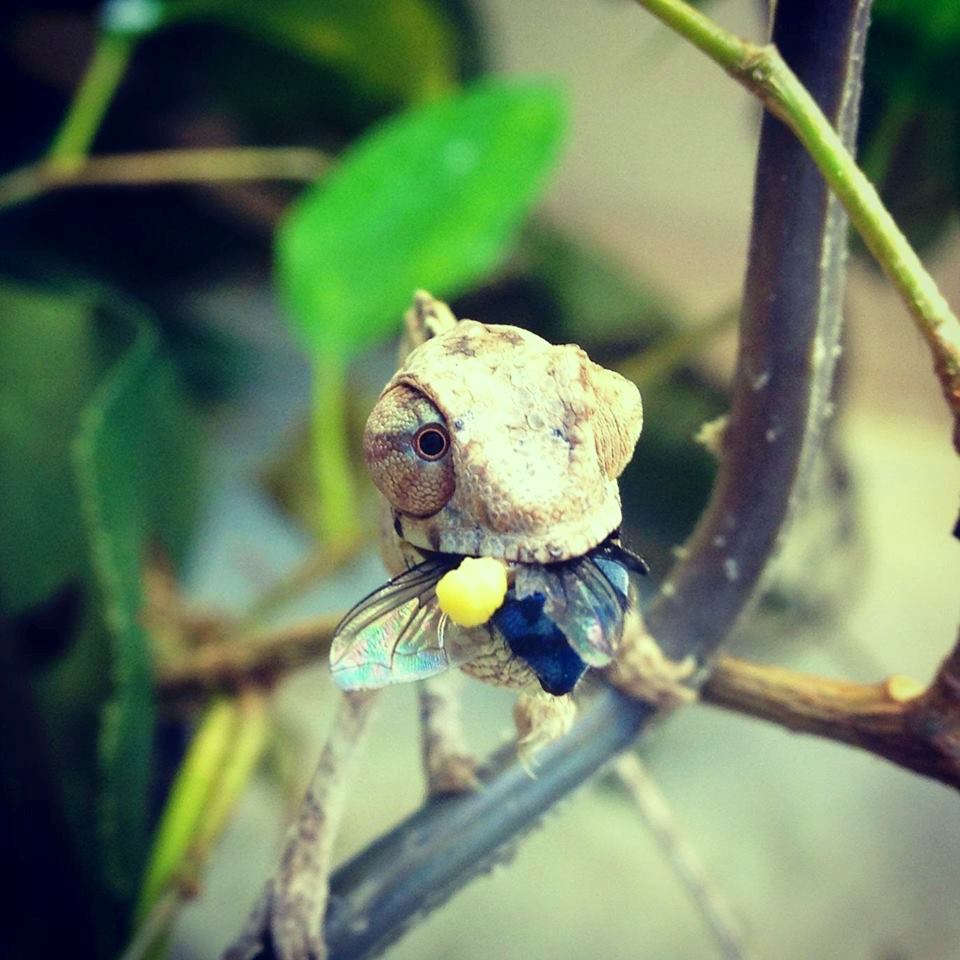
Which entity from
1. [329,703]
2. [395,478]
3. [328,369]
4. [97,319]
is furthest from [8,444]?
[395,478]

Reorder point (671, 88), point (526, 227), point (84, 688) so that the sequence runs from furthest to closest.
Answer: point (526, 227) < point (84, 688) < point (671, 88)

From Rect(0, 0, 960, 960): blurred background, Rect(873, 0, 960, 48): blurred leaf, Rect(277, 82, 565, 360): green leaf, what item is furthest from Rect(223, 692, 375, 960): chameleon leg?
Rect(873, 0, 960, 48): blurred leaf

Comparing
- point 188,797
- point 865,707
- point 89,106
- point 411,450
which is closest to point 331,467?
point 188,797

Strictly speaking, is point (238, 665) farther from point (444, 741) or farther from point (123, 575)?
point (444, 741)

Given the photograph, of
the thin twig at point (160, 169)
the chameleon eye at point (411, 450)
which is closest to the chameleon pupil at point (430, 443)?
the chameleon eye at point (411, 450)

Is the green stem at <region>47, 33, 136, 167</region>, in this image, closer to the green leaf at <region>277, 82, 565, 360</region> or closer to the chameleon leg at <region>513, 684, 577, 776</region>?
the green leaf at <region>277, 82, 565, 360</region>

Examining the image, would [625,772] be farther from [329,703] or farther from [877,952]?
[329,703]
